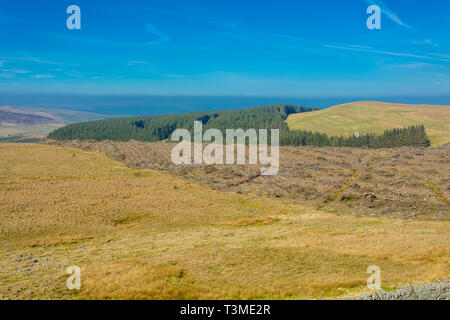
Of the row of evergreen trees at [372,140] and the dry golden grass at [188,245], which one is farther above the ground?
the row of evergreen trees at [372,140]

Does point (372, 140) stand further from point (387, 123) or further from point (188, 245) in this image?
point (188, 245)

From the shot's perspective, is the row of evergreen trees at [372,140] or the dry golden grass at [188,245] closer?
the dry golden grass at [188,245]

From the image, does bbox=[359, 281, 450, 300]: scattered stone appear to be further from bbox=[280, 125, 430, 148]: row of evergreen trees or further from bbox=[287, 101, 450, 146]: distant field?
bbox=[287, 101, 450, 146]: distant field

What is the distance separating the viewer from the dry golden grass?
1634 centimetres

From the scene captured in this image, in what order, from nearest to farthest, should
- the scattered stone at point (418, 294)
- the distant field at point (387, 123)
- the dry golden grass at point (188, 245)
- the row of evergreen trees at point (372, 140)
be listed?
the scattered stone at point (418, 294)
the dry golden grass at point (188, 245)
the row of evergreen trees at point (372, 140)
the distant field at point (387, 123)

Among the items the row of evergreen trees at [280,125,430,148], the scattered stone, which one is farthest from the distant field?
the scattered stone

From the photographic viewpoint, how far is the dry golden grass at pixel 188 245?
16.3 meters

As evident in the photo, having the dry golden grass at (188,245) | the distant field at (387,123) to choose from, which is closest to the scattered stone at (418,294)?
the dry golden grass at (188,245)

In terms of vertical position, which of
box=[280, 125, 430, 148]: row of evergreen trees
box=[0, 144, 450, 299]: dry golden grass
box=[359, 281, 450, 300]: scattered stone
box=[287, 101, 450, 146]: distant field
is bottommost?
box=[0, 144, 450, 299]: dry golden grass

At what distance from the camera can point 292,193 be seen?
59594 mm

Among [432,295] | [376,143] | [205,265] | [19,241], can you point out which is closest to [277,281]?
[205,265]

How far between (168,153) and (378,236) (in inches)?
3751

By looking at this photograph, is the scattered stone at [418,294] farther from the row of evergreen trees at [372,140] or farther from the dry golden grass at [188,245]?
the row of evergreen trees at [372,140]

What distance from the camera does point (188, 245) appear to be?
27078 millimetres
